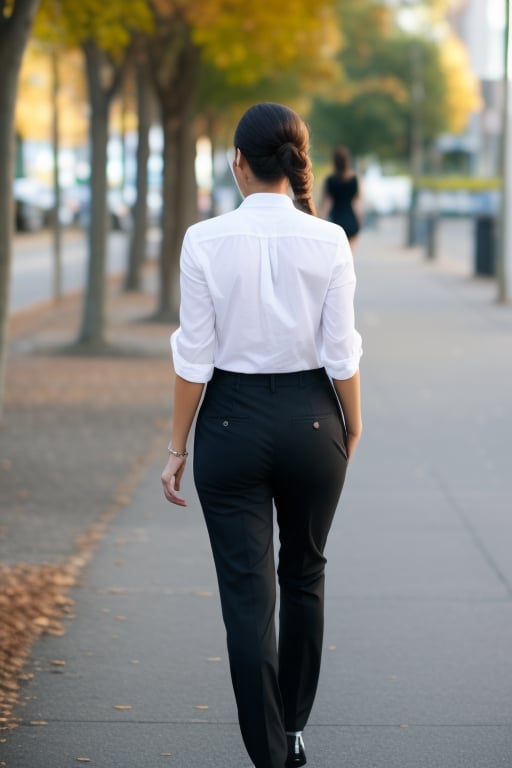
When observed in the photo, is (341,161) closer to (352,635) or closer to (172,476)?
(352,635)

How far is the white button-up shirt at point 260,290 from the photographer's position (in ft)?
11.8

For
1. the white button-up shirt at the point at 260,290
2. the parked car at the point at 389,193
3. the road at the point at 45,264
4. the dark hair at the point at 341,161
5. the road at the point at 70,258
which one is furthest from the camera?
the parked car at the point at 389,193

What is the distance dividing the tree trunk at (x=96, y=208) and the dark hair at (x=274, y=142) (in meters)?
11.8

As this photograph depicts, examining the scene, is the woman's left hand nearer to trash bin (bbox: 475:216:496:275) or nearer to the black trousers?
the black trousers

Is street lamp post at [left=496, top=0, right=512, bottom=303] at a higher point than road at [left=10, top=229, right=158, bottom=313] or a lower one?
higher

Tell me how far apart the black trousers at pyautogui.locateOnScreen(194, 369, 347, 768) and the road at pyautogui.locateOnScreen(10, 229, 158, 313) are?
19404mm

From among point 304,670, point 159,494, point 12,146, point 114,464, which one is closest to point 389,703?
point 304,670

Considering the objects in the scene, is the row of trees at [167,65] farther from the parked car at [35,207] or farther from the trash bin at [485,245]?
the parked car at [35,207]

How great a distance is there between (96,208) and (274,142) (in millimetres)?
12061

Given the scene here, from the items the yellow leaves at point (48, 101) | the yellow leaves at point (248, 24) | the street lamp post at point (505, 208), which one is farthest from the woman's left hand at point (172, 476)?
the yellow leaves at point (48, 101)

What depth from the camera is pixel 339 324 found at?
3.70 m

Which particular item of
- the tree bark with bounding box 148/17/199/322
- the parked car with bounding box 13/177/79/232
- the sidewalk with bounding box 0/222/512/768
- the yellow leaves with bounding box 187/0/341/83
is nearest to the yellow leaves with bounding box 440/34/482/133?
the parked car with bounding box 13/177/79/232

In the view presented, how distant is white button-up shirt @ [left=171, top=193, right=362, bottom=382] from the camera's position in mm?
3611

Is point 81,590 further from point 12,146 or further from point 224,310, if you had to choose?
point 12,146
